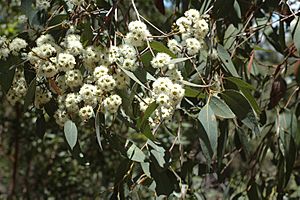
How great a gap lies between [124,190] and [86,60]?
60 cm

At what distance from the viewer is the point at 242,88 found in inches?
55.9

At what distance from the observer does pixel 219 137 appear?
1.78 metres

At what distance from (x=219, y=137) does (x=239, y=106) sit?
0.47 meters

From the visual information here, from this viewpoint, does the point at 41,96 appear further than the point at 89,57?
Yes

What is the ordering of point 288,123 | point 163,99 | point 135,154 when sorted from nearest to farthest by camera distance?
point 163,99, point 135,154, point 288,123

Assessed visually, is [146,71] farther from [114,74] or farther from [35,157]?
[35,157]

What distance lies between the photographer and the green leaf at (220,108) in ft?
4.09

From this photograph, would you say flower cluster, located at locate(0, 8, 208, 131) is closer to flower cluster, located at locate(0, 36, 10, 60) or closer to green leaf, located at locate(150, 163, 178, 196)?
flower cluster, located at locate(0, 36, 10, 60)

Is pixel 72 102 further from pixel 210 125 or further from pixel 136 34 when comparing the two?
pixel 210 125

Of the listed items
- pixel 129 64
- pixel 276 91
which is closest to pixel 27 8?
pixel 129 64

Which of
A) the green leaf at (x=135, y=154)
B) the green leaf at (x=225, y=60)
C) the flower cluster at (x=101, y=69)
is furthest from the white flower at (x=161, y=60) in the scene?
the green leaf at (x=225, y=60)

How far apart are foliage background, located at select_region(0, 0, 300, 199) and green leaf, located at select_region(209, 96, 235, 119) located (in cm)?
5

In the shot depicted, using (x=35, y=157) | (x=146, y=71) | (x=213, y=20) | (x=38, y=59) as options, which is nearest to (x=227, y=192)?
(x=213, y=20)

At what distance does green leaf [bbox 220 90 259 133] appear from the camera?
4.32ft
